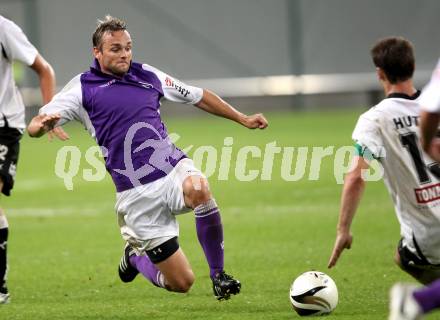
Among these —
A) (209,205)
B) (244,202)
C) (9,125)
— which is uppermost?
(9,125)

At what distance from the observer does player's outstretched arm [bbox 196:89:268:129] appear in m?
7.60

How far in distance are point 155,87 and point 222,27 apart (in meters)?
22.7

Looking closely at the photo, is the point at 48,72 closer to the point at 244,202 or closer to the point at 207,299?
the point at 207,299

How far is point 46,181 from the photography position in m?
17.6

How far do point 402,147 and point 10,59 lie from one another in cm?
348

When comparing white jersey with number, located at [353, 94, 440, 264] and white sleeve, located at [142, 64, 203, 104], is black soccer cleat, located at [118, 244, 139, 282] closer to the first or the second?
white sleeve, located at [142, 64, 203, 104]

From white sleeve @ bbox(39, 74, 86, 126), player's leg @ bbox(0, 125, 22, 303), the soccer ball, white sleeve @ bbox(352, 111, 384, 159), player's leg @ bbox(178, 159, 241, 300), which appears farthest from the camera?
player's leg @ bbox(0, 125, 22, 303)

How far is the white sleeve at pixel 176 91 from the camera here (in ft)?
25.7

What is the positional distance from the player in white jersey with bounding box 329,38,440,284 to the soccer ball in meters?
0.82

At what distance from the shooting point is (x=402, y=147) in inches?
250

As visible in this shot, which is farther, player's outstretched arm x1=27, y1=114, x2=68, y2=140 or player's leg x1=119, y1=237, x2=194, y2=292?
player's leg x1=119, y1=237, x2=194, y2=292

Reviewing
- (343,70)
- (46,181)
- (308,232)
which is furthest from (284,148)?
(343,70)

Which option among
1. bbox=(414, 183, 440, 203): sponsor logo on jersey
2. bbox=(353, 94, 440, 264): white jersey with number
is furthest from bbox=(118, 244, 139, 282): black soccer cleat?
bbox=(414, 183, 440, 203): sponsor logo on jersey

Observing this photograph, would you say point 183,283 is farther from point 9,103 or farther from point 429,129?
point 429,129
